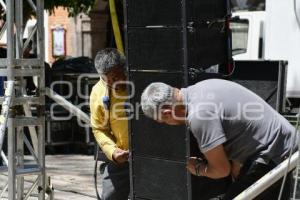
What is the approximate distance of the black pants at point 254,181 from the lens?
155 inches

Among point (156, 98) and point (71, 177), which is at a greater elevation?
point (156, 98)

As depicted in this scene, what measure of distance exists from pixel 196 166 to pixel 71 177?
210 inches

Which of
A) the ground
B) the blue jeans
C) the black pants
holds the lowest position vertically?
the ground

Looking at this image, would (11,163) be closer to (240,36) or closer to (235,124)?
(235,124)

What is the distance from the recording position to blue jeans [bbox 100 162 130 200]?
5359mm

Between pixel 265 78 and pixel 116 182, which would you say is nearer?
pixel 116 182

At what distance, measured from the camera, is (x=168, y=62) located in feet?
15.4

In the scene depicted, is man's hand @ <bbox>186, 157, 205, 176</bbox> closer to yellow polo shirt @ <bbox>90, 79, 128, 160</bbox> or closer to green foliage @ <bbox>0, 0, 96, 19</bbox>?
yellow polo shirt @ <bbox>90, 79, 128, 160</bbox>

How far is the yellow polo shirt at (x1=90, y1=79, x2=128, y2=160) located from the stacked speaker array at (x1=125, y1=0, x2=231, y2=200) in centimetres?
26

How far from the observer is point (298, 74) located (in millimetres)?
10594

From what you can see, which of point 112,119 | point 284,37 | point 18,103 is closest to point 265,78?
point 112,119

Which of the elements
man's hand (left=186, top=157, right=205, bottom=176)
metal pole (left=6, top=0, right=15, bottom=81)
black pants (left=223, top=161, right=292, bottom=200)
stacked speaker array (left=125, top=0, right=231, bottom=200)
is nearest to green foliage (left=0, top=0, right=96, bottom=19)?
metal pole (left=6, top=0, right=15, bottom=81)

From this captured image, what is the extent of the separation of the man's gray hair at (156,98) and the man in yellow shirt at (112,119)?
1.32m

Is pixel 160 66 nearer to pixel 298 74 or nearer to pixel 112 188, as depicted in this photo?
pixel 112 188
